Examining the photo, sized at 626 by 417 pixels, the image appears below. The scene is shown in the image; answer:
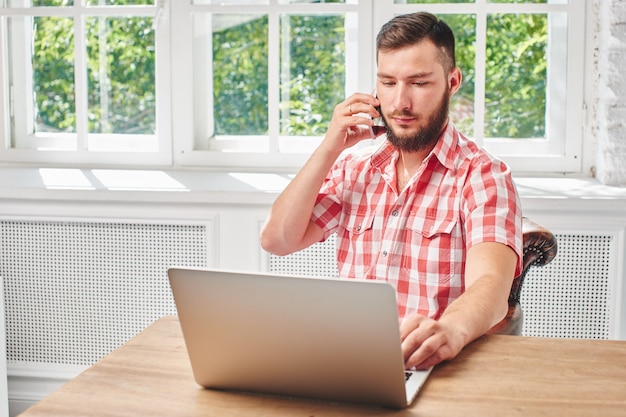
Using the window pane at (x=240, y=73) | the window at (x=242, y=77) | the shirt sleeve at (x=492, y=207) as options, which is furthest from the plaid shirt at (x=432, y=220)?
the window pane at (x=240, y=73)

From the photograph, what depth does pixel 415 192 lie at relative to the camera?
2.04m

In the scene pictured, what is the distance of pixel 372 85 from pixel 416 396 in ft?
6.58

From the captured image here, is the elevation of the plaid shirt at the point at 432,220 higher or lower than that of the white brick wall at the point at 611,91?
lower

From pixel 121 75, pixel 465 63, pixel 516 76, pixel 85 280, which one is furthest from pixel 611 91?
pixel 85 280

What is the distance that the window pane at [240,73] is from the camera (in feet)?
10.9

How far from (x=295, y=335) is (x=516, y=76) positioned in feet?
7.29

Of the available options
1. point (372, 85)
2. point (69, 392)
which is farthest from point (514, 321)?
point (372, 85)

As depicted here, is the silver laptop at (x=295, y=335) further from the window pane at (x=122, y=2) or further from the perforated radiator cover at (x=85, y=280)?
the window pane at (x=122, y=2)

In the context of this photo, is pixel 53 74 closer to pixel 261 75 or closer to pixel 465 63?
pixel 261 75

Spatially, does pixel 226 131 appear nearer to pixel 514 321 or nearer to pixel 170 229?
pixel 170 229

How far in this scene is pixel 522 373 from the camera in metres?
1.42

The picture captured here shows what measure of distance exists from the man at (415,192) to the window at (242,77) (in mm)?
1154

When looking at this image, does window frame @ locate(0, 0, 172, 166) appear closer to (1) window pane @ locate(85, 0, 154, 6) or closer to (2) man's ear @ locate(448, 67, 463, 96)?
(1) window pane @ locate(85, 0, 154, 6)

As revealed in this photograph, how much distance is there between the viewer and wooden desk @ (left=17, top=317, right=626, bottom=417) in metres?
1.28
